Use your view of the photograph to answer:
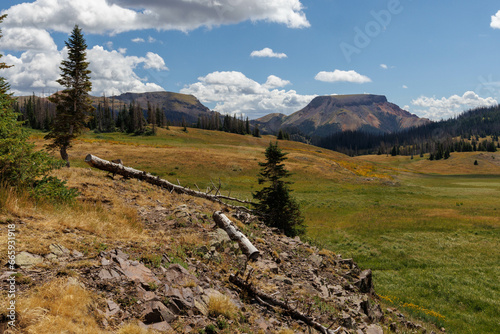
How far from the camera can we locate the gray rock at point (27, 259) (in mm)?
5895

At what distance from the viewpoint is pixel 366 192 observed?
51.4 meters

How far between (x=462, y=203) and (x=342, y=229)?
2781 cm

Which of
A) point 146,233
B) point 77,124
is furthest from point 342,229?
point 77,124

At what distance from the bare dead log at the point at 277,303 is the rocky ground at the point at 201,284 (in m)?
0.06

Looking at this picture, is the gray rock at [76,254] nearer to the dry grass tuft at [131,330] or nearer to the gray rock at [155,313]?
the gray rock at [155,313]

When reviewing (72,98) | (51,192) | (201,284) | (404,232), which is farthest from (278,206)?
(72,98)

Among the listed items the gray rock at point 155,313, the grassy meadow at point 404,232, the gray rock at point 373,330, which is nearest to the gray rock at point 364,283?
the grassy meadow at point 404,232

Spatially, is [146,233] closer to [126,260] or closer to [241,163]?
[126,260]

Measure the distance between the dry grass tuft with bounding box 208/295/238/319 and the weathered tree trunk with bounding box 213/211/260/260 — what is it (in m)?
4.08

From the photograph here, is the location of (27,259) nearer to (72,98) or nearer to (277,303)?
(277,303)

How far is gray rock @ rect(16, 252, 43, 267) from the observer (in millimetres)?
5895

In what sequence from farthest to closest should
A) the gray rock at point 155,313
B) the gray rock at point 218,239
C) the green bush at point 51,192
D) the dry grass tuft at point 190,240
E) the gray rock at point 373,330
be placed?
the gray rock at point 218,239 → the dry grass tuft at point 190,240 → the green bush at point 51,192 → the gray rock at point 373,330 → the gray rock at point 155,313

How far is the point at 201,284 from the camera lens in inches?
302

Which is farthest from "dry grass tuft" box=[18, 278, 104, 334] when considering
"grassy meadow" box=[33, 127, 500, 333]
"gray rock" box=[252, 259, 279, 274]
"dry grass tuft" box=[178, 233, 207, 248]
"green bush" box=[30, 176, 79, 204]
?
"grassy meadow" box=[33, 127, 500, 333]
